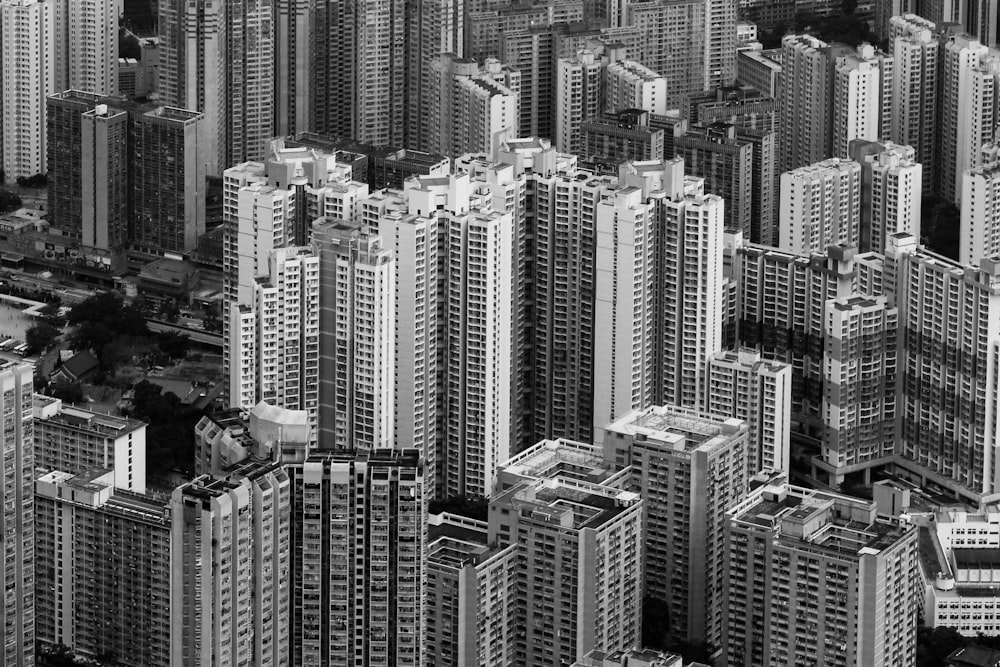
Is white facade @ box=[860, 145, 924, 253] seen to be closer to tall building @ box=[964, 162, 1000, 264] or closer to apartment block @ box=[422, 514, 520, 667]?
tall building @ box=[964, 162, 1000, 264]

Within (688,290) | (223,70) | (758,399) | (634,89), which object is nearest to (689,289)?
(688,290)

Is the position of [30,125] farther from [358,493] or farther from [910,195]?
[358,493]

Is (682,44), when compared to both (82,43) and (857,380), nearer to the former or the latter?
(82,43)

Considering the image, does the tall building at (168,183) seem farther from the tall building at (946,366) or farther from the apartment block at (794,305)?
the tall building at (946,366)

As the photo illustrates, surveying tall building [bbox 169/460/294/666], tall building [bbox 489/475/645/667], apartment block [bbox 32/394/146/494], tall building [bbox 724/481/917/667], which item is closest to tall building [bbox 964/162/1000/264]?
tall building [bbox 724/481/917/667]

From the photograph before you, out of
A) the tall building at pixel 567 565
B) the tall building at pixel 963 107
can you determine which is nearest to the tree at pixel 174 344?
the tall building at pixel 567 565
